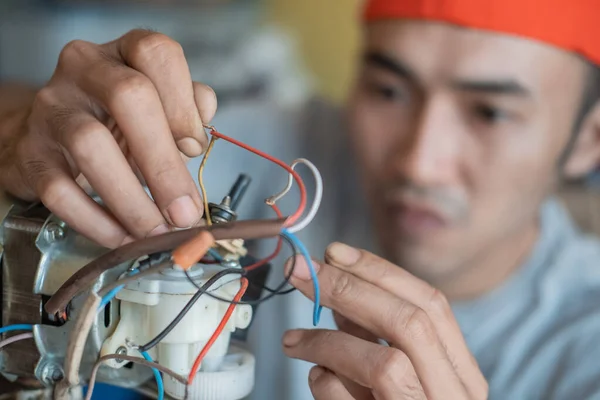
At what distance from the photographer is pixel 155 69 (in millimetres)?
397

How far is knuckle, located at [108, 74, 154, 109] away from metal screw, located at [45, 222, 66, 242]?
0.28ft

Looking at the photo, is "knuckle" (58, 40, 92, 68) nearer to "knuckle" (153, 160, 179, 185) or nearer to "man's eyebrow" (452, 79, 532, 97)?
"knuckle" (153, 160, 179, 185)

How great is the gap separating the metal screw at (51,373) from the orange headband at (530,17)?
58cm

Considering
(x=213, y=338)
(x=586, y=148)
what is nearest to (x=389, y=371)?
(x=213, y=338)

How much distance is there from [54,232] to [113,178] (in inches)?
2.3

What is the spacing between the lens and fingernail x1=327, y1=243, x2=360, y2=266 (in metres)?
0.43

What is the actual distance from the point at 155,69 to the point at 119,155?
0.06 meters

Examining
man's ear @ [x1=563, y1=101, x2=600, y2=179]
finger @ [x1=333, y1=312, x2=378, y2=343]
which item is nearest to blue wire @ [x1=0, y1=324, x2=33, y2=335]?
finger @ [x1=333, y1=312, x2=378, y2=343]

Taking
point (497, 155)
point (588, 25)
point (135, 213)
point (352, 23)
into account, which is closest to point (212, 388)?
point (135, 213)

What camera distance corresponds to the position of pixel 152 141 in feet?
1.23

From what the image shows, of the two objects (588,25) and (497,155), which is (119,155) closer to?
(497,155)

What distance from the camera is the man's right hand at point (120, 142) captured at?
37 centimetres

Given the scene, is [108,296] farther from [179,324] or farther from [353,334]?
[353,334]

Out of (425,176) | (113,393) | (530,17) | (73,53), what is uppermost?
(530,17)
